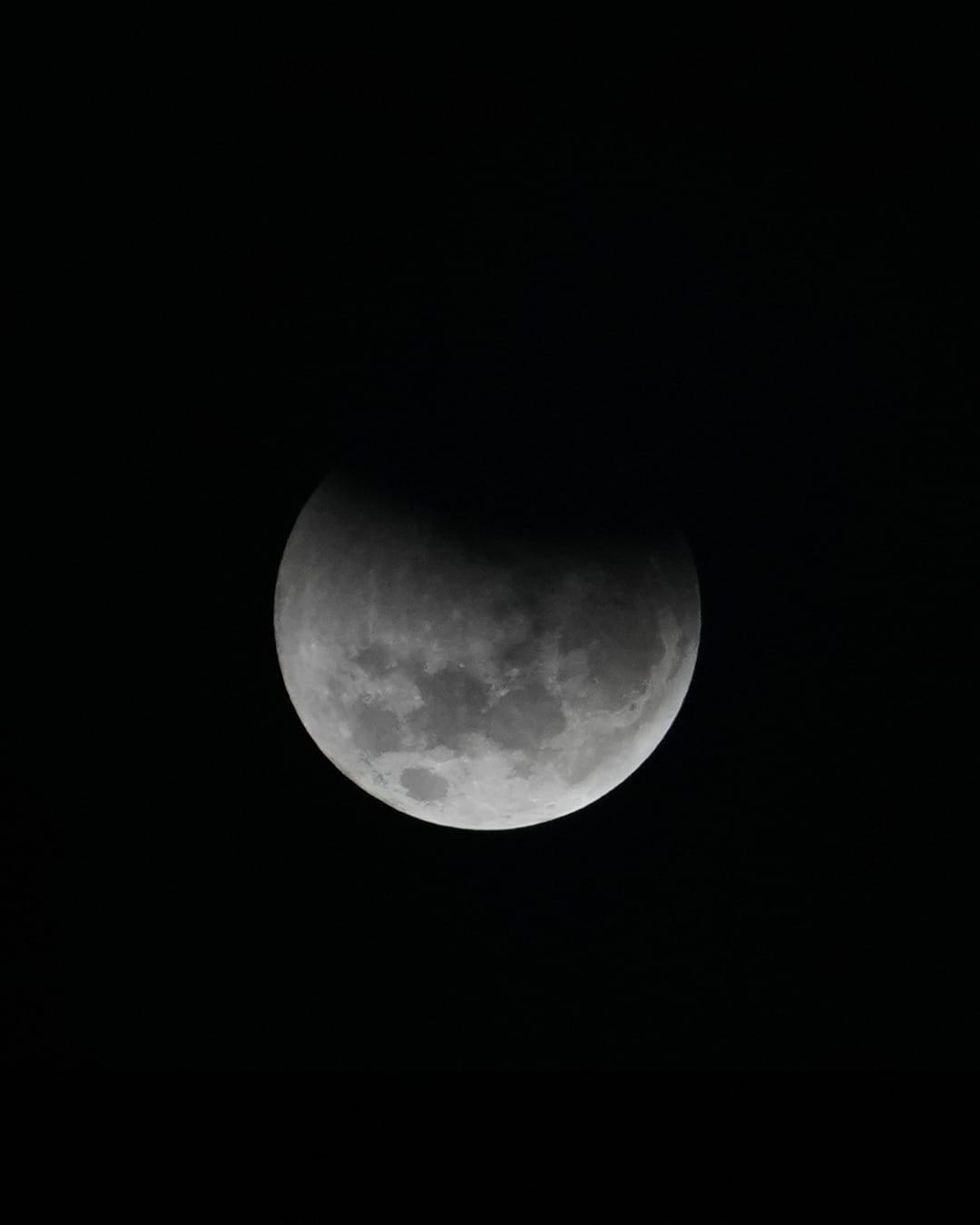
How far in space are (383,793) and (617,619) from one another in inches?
38.9

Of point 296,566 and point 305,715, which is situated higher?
point 296,566

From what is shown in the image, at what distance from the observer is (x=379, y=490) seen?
3.31 metres

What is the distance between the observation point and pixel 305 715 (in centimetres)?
360

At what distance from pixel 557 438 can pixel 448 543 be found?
47 cm

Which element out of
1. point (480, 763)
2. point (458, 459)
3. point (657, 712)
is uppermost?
point (458, 459)

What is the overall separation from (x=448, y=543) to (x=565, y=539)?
356mm

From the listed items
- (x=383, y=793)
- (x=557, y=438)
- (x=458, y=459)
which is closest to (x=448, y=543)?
(x=458, y=459)

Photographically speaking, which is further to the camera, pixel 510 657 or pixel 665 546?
pixel 665 546

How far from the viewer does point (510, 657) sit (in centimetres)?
320

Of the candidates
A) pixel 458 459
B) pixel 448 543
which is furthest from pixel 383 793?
pixel 458 459

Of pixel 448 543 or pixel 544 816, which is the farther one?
pixel 544 816

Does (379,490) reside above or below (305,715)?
above

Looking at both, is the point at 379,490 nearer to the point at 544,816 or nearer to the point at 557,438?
the point at 557,438

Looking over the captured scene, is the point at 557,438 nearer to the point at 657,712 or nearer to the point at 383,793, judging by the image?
the point at 657,712
